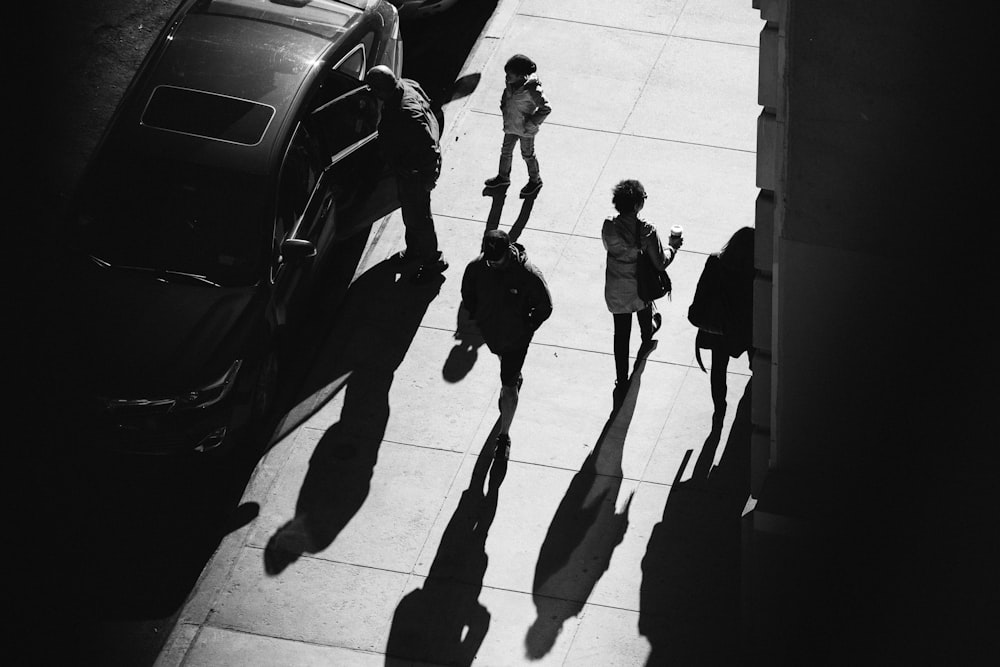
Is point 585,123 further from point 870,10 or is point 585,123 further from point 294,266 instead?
point 870,10

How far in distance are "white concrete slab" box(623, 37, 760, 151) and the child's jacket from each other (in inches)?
55.2

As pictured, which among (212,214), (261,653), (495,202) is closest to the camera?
(261,653)

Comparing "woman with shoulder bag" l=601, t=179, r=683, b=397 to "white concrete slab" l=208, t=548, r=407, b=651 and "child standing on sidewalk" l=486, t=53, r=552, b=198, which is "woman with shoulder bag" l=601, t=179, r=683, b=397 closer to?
"child standing on sidewalk" l=486, t=53, r=552, b=198

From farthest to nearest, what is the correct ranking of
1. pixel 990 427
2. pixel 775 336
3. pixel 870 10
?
pixel 775 336 < pixel 990 427 < pixel 870 10

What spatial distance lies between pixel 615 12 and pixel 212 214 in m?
5.85

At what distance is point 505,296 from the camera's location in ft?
26.3

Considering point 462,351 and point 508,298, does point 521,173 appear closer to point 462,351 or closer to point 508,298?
point 462,351

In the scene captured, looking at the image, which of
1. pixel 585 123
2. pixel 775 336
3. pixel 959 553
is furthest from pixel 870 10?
pixel 585 123

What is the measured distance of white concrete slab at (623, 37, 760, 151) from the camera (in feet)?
37.6

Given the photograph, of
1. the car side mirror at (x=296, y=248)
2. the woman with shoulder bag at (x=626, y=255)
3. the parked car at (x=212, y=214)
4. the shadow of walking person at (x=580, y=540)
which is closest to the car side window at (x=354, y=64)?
the parked car at (x=212, y=214)

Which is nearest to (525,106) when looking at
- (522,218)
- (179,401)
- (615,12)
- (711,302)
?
(522,218)

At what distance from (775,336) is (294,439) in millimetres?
4283

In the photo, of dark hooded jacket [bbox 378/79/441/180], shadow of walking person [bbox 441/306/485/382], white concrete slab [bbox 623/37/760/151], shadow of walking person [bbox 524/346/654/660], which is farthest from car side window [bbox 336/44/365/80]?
shadow of walking person [bbox 524/346/654/660]

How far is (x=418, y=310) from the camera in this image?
1000 centimetres
